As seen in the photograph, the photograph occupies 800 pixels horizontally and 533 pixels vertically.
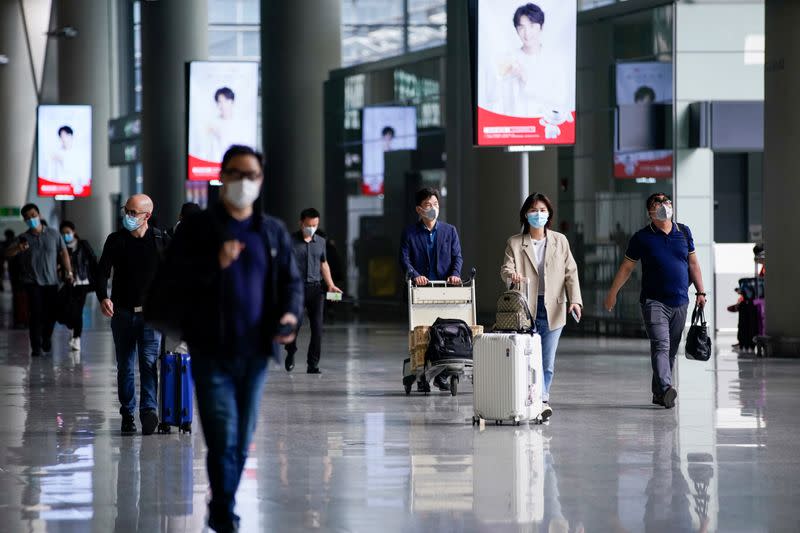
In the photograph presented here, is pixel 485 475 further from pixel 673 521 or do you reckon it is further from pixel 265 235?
pixel 265 235

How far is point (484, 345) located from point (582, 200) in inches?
591

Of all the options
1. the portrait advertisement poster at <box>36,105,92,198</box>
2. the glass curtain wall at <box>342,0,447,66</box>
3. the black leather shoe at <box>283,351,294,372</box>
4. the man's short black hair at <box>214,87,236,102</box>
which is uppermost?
the glass curtain wall at <box>342,0,447,66</box>

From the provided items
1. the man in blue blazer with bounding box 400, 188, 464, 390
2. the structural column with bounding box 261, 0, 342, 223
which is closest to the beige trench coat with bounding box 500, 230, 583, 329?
the man in blue blazer with bounding box 400, 188, 464, 390

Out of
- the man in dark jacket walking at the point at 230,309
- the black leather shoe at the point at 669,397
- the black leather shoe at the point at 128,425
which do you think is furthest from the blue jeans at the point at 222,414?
the black leather shoe at the point at 669,397

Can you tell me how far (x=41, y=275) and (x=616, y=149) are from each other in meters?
9.45

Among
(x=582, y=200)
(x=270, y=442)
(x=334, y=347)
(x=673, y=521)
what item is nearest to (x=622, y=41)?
(x=582, y=200)

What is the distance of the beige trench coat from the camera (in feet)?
43.5

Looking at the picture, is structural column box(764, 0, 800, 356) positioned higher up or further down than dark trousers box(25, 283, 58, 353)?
higher up

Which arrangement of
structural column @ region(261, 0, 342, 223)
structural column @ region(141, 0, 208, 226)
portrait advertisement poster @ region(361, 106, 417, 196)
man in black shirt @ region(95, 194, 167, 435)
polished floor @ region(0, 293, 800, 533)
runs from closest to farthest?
polished floor @ region(0, 293, 800, 533) < man in black shirt @ region(95, 194, 167, 435) < portrait advertisement poster @ region(361, 106, 417, 196) < structural column @ region(261, 0, 342, 223) < structural column @ region(141, 0, 208, 226)

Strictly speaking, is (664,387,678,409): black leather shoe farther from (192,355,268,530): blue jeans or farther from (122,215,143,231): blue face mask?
(192,355,268,530): blue jeans

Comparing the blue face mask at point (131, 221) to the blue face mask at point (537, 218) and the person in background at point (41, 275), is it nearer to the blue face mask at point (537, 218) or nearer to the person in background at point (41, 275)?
the blue face mask at point (537, 218)

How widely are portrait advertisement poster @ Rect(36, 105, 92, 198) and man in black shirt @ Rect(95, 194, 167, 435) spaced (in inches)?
964

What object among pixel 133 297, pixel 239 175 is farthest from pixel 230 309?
pixel 133 297

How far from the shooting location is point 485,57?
53.8 ft
